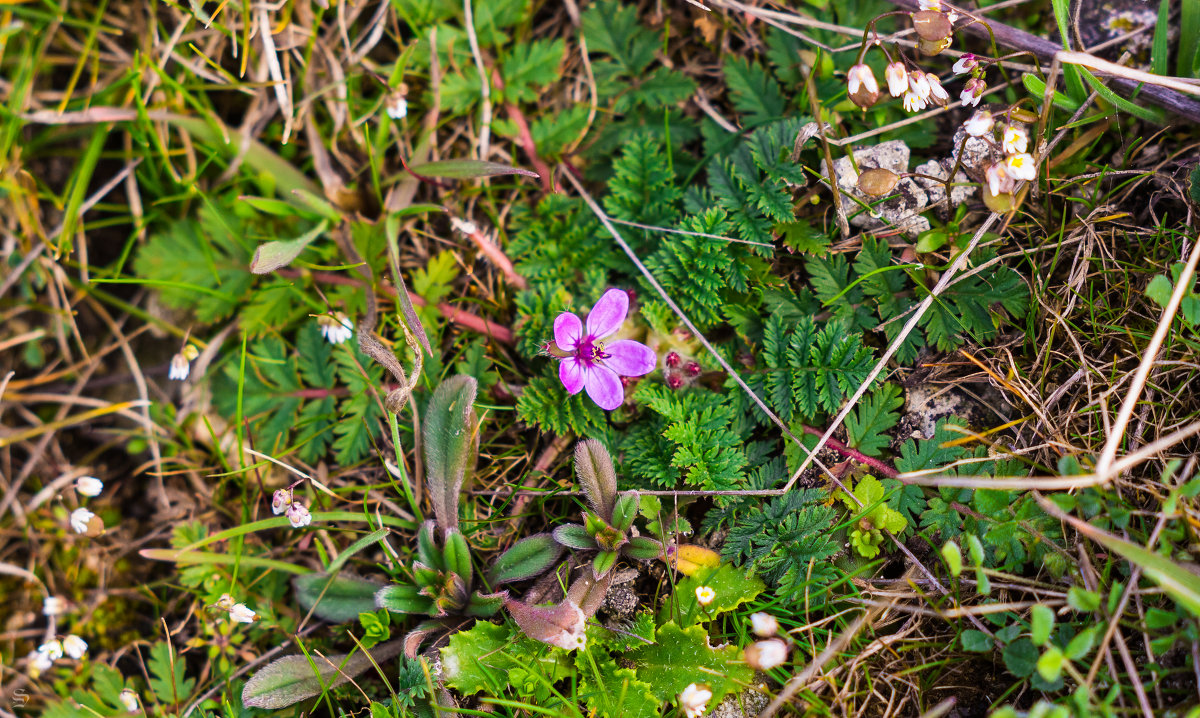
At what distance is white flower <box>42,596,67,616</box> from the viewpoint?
10.3 feet

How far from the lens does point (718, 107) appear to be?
3.22 metres

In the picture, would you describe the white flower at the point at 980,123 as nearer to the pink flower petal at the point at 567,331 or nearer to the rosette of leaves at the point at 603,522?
the pink flower petal at the point at 567,331

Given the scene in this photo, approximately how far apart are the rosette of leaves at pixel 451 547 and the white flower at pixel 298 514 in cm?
39

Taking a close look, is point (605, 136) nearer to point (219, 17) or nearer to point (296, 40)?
point (296, 40)

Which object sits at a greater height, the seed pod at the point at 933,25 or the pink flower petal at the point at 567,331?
the seed pod at the point at 933,25

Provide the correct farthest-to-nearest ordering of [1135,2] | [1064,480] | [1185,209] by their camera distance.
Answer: [1135,2] < [1185,209] < [1064,480]

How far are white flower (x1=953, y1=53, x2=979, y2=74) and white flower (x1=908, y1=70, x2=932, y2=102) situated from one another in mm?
121

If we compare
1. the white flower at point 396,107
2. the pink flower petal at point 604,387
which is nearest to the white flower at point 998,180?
the pink flower petal at point 604,387

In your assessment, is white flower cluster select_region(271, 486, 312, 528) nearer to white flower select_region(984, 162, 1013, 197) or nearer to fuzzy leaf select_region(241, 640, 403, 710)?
fuzzy leaf select_region(241, 640, 403, 710)

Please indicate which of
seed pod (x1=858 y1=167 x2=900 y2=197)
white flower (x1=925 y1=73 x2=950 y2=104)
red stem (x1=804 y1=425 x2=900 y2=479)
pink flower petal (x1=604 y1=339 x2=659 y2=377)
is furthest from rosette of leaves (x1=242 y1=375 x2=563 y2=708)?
white flower (x1=925 y1=73 x2=950 y2=104)

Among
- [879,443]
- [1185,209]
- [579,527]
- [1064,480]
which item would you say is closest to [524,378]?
[579,527]

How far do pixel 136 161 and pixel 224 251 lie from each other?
0.66 m

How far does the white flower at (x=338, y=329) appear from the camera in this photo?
2.96 metres

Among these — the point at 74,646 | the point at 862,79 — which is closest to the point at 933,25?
the point at 862,79
